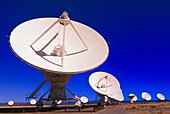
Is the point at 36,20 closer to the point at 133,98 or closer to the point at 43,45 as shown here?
the point at 43,45

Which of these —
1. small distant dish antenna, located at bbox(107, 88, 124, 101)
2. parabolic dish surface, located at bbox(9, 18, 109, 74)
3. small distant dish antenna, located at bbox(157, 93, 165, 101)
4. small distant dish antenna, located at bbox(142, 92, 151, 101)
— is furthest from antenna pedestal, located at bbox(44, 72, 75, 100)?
small distant dish antenna, located at bbox(157, 93, 165, 101)

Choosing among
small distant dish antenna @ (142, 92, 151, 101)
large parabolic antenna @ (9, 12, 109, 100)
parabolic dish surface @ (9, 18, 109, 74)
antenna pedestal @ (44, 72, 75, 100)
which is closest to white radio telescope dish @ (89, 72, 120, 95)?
antenna pedestal @ (44, 72, 75, 100)

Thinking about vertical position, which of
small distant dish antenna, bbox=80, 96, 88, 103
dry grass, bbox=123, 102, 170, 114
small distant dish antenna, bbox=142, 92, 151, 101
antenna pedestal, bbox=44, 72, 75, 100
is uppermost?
small distant dish antenna, bbox=142, 92, 151, 101

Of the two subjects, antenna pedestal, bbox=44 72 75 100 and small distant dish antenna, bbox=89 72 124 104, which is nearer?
antenna pedestal, bbox=44 72 75 100

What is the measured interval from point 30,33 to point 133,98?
64209 mm

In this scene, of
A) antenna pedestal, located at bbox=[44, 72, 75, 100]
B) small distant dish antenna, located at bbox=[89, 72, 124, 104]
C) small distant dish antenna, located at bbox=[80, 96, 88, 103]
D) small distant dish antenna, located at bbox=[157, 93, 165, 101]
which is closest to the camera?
antenna pedestal, located at bbox=[44, 72, 75, 100]

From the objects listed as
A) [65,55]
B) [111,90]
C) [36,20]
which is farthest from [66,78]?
[111,90]

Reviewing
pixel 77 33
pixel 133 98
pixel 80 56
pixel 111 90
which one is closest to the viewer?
pixel 80 56

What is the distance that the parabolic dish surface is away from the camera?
28.0 meters

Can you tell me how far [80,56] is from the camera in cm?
3166

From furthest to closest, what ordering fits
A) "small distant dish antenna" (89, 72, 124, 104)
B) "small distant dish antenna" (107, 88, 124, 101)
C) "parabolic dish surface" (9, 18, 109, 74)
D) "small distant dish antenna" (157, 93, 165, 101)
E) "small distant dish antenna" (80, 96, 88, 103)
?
1. "small distant dish antenna" (157, 93, 165, 101)
2. "small distant dish antenna" (80, 96, 88, 103)
3. "small distant dish antenna" (107, 88, 124, 101)
4. "small distant dish antenna" (89, 72, 124, 104)
5. "parabolic dish surface" (9, 18, 109, 74)

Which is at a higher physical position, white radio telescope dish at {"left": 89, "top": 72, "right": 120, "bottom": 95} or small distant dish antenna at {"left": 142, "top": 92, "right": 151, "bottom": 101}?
small distant dish antenna at {"left": 142, "top": 92, "right": 151, "bottom": 101}

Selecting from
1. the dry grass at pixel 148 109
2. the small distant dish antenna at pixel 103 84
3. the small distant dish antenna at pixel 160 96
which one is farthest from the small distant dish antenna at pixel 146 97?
the dry grass at pixel 148 109

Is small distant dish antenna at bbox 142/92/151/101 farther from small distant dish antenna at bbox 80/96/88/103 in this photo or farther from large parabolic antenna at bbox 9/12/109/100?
large parabolic antenna at bbox 9/12/109/100
